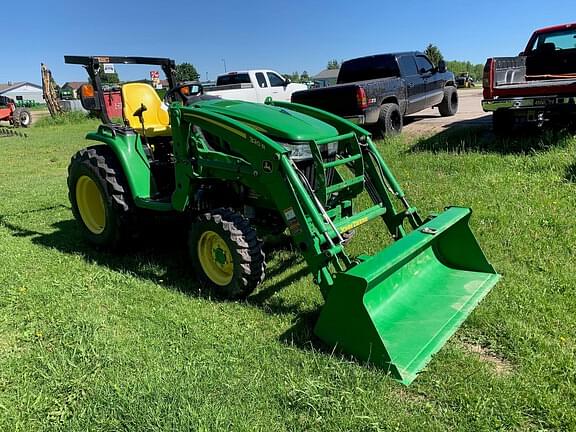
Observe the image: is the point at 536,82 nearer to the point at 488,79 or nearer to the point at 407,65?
the point at 488,79

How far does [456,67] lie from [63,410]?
68.1 meters

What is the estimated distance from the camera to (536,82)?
809 centimetres

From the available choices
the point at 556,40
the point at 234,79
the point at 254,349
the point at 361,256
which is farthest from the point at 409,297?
the point at 234,79

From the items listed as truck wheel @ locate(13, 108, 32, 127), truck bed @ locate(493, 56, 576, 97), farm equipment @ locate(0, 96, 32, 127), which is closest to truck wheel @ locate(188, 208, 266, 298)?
truck bed @ locate(493, 56, 576, 97)

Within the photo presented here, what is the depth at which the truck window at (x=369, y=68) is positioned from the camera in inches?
410

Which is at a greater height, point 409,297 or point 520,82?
point 520,82

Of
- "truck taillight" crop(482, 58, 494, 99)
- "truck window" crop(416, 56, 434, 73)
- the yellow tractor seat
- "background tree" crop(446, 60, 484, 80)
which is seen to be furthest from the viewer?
"background tree" crop(446, 60, 484, 80)

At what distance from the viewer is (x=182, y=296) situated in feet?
13.2

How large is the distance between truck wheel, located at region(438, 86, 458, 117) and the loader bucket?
8847 millimetres

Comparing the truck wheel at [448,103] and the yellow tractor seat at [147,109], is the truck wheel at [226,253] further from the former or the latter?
the truck wheel at [448,103]

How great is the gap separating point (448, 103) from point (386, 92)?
3.46 m

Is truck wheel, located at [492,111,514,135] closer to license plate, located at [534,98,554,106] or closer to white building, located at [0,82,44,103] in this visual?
license plate, located at [534,98,554,106]

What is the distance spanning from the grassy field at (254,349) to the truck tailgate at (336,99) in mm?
3642

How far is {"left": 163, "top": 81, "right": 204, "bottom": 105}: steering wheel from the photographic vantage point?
4.83 m
